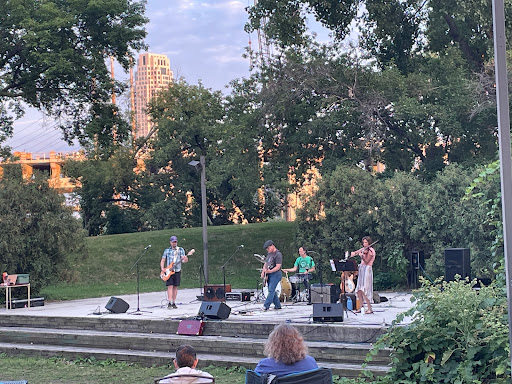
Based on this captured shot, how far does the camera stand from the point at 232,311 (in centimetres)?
1662

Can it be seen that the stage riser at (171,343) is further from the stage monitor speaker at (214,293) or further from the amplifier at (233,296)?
the amplifier at (233,296)

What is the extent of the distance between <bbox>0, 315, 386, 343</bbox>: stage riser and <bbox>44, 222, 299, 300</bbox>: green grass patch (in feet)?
28.0

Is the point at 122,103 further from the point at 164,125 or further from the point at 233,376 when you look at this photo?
the point at 233,376

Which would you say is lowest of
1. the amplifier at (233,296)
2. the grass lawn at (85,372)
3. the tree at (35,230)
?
the grass lawn at (85,372)

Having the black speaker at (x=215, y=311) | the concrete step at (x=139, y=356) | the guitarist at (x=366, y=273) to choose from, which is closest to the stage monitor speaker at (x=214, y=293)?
the black speaker at (x=215, y=311)

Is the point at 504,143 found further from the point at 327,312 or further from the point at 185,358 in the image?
the point at 327,312

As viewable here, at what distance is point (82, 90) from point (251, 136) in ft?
25.8

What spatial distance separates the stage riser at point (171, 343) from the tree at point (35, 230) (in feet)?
18.8

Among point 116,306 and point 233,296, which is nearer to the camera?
point 116,306

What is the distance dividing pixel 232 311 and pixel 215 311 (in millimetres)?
2362

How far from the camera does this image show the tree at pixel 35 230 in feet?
69.2

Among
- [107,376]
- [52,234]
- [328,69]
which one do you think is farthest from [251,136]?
[107,376]

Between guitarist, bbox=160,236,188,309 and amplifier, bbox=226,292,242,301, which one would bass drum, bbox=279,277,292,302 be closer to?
amplifier, bbox=226,292,242,301

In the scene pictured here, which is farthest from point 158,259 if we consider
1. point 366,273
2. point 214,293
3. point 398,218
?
point 366,273
